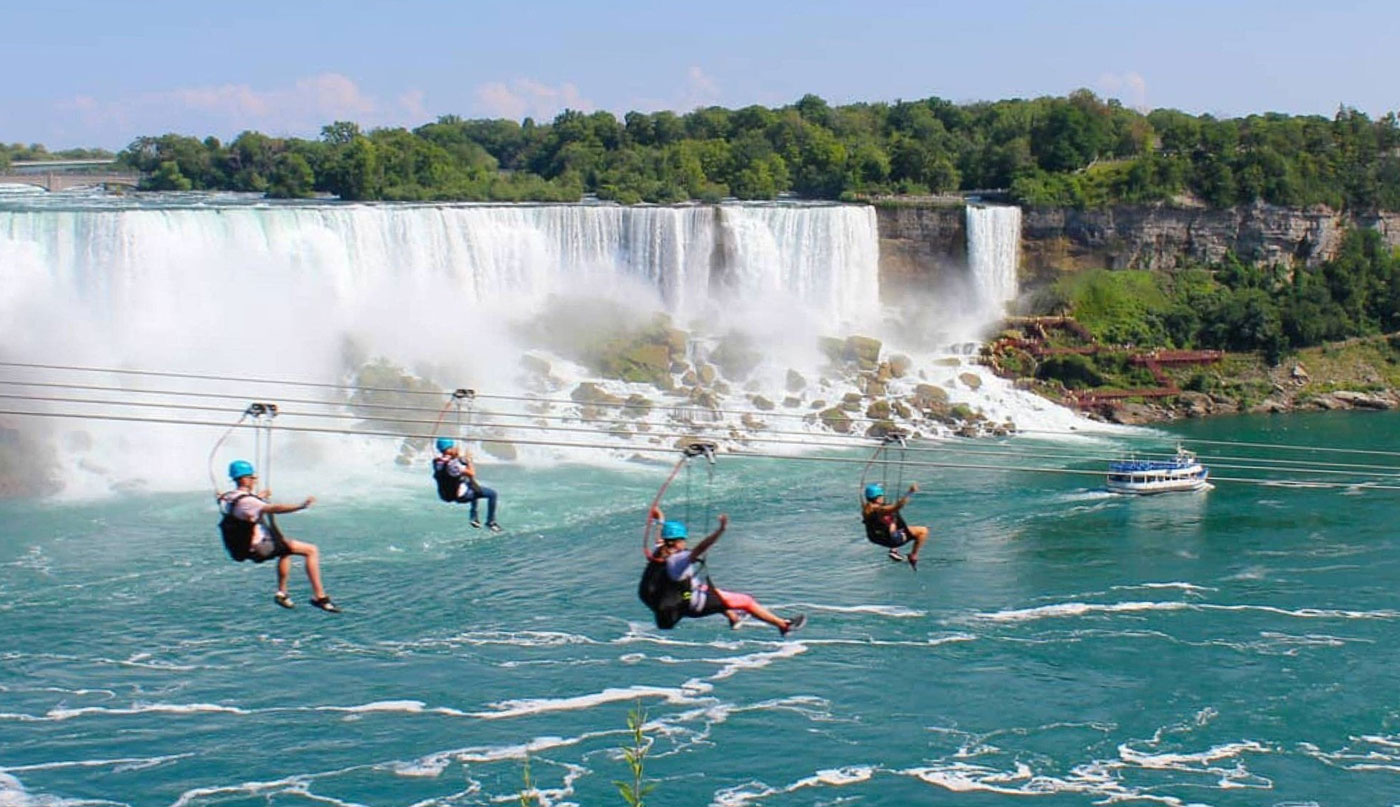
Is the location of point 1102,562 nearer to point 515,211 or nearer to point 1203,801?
point 1203,801

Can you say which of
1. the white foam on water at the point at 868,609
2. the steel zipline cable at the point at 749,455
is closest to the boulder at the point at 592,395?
the steel zipline cable at the point at 749,455

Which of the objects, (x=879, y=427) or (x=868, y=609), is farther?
(x=879, y=427)

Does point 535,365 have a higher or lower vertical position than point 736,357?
lower

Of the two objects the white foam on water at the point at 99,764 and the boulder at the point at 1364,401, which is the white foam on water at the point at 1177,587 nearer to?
the white foam on water at the point at 99,764

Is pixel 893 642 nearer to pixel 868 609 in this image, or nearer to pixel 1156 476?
pixel 868 609

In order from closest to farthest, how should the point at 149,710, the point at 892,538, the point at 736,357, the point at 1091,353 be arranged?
1. the point at 892,538
2. the point at 149,710
3. the point at 736,357
4. the point at 1091,353

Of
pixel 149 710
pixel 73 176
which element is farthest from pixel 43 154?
pixel 149 710

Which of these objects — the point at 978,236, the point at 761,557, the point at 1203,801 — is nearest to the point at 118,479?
the point at 761,557
